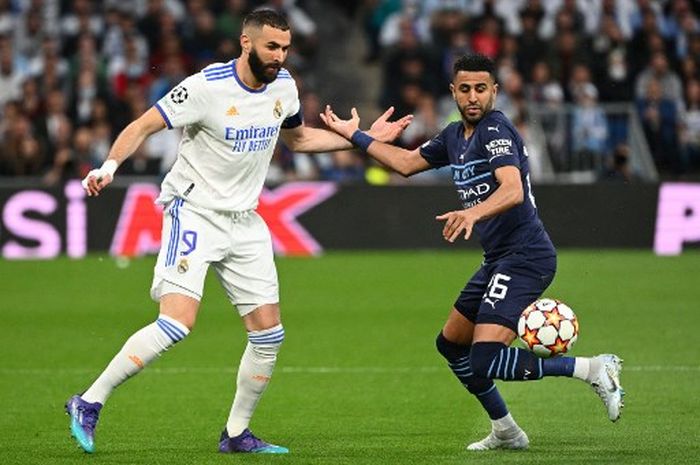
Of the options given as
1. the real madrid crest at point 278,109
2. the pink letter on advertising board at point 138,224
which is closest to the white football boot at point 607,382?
the real madrid crest at point 278,109

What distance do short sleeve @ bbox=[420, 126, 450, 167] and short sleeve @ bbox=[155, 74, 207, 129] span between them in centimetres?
134

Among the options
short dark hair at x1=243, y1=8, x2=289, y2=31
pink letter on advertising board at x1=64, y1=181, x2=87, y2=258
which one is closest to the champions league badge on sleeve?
short dark hair at x1=243, y1=8, x2=289, y2=31

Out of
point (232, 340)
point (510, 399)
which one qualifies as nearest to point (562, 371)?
point (510, 399)

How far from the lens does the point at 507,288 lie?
860 centimetres

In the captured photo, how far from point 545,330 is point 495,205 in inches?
31.1

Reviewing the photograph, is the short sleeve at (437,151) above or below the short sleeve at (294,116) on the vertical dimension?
below

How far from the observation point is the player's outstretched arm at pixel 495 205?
8.02 meters

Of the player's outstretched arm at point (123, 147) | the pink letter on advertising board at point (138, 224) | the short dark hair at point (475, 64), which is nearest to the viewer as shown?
the player's outstretched arm at point (123, 147)

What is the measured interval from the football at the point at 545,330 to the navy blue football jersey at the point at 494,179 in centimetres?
34

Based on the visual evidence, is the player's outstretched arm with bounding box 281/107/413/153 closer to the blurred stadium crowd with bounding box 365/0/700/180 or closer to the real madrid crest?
the real madrid crest

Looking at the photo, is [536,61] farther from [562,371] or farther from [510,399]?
[562,371]

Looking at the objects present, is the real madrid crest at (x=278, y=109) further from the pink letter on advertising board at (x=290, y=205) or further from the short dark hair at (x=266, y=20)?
the pink letter on advertising board at (x=290, y=205)

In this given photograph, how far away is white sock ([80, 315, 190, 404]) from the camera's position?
851cm

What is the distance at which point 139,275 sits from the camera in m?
19.6
